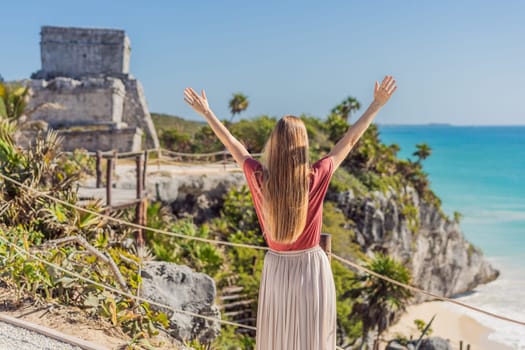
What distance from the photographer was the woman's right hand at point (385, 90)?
9.50 feet

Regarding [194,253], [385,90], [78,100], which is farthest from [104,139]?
[385,90]

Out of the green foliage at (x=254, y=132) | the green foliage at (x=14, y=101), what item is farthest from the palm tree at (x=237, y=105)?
the green foliage at (x=14, y=101)

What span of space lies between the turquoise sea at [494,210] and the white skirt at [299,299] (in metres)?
19.1

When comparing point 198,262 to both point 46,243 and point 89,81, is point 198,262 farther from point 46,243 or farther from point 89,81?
point 89,81

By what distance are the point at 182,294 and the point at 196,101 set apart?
3.91 meters

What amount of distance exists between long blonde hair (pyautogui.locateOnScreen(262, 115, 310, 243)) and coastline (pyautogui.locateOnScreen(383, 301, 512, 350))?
17343mm

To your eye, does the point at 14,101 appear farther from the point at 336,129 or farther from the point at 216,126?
the point at 216,126

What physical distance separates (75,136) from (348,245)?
11.3 metres

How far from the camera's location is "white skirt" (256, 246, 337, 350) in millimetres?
2684

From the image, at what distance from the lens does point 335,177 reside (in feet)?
69.3

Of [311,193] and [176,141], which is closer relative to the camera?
[311,193]

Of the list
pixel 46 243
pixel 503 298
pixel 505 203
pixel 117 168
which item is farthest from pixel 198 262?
pixel 505 203

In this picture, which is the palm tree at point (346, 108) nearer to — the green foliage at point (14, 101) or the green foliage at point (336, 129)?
the green foliage at point (336, 129)

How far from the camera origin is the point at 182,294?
21.0ft
